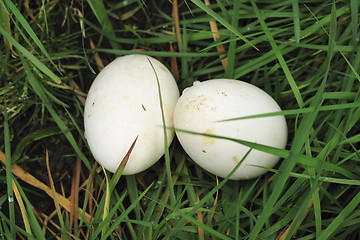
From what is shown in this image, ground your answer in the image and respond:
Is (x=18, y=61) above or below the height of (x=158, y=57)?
above

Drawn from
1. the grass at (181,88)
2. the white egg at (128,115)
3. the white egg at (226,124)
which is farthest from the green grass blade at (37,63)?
the white egg at (226,124)

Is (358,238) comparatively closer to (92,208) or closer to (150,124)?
(150,124)

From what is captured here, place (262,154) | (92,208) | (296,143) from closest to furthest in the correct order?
(296,143), (262,154), (92,208)

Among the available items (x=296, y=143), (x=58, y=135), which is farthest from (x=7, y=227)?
(x=296, y=143)

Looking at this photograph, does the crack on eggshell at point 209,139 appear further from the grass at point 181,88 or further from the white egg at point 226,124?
the grass at point 181,88

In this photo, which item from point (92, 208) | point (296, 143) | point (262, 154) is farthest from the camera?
point (92, 208)

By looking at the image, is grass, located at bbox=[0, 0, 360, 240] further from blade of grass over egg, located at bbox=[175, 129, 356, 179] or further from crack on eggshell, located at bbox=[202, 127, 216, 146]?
crack on eggshell, located at bbox=[202, 127, 216, 146]

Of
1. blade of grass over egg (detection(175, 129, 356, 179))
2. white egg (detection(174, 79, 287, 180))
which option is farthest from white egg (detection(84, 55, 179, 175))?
blade of grass over egg (detection(175, 129, 356, 179))
